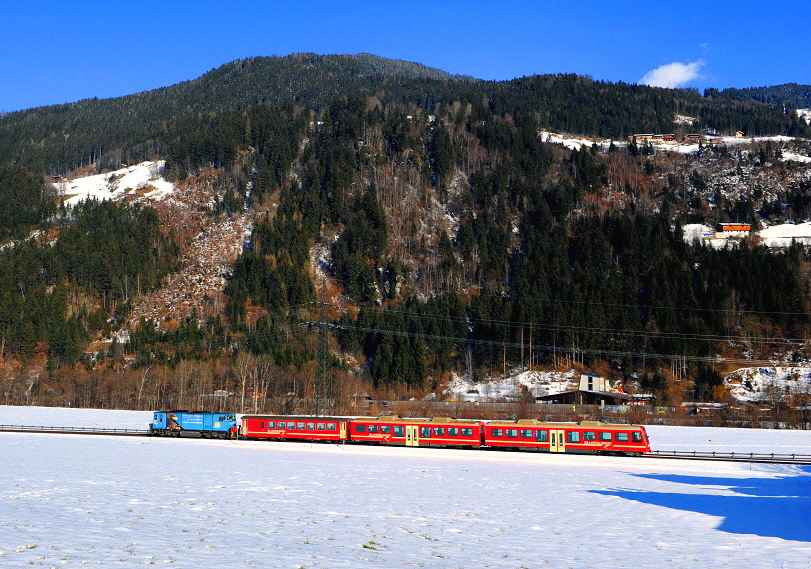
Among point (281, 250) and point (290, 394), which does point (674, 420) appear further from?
point (281, 250)

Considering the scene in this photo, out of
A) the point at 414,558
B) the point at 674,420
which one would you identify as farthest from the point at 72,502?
the point at 674,420

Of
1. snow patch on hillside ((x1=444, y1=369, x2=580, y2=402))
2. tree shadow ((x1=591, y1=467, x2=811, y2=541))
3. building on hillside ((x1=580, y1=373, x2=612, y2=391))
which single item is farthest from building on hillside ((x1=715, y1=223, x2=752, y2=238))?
tree shadow ((x1=591, y1=467, x2=811, y2=541))

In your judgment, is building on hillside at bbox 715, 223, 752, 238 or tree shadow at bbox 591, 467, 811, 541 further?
Answer: building on hillside at bbox 715, 223, 752, 238

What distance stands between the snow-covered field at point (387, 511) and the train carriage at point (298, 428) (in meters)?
13.2

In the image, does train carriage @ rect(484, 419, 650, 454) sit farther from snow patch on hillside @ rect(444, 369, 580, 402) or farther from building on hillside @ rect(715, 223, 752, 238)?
building on hillside @ rect(715, 223, 752, 238)

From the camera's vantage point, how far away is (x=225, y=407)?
101188 millimetres

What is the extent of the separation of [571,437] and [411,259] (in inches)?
3983

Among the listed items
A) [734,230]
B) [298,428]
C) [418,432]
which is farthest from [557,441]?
[734,230]

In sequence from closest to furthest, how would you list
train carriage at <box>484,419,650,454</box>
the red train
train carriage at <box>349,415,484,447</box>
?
train carriage at <box>484,419,650,454</box>, the red train, train carriage at <box>349,415,484,447</box>

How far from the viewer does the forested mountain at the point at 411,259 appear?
118 meters

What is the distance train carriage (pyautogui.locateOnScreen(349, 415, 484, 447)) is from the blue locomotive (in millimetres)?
13393

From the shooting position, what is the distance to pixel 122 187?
621 ft

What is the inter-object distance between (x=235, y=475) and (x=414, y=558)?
765 inches

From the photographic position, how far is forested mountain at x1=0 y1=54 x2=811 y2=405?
118m
